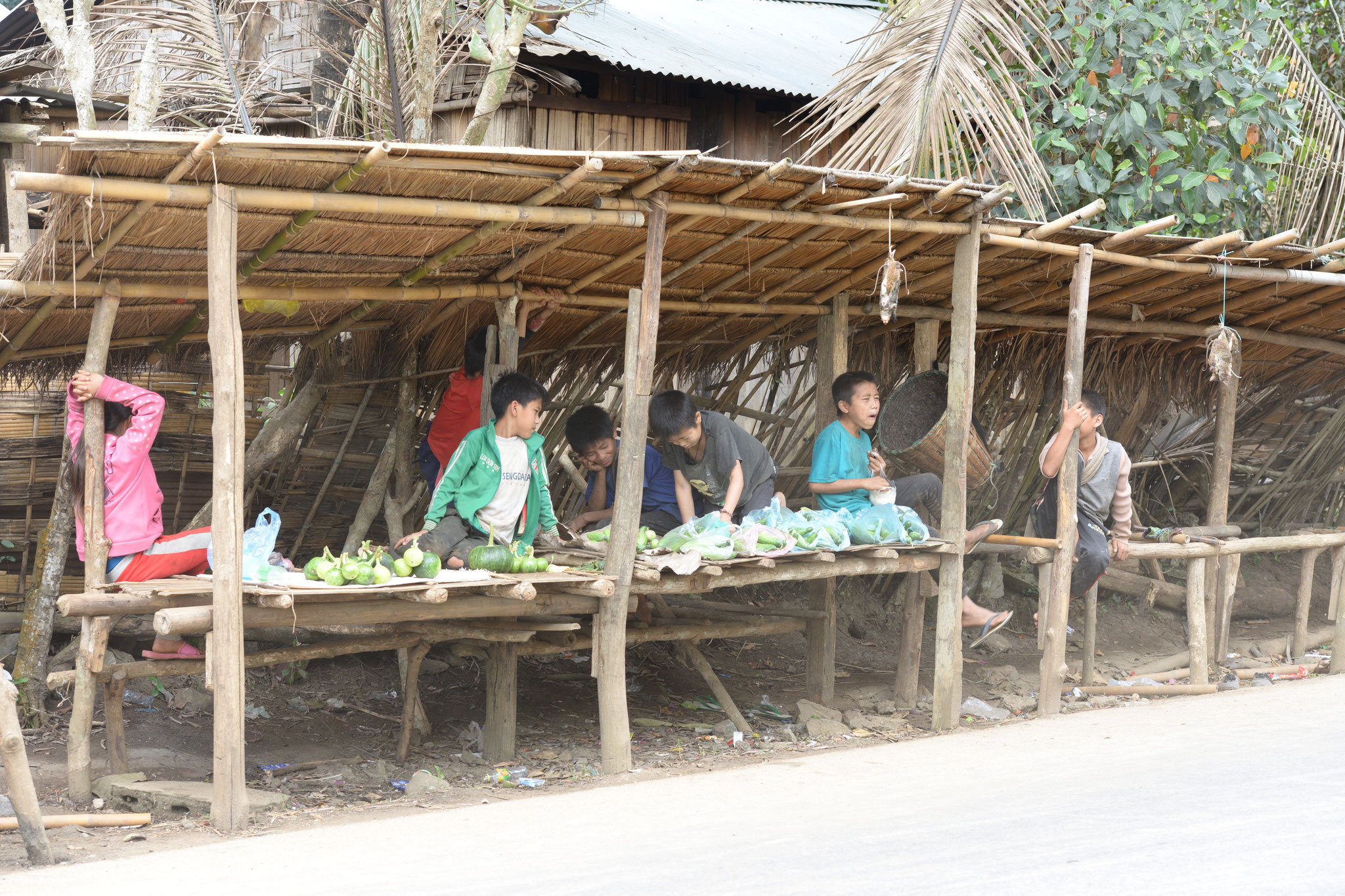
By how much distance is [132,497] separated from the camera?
5.45 metres

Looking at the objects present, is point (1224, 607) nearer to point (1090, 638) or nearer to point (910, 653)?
point (1090, 638)

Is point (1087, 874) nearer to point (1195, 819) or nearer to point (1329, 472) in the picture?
point (1195, 819)

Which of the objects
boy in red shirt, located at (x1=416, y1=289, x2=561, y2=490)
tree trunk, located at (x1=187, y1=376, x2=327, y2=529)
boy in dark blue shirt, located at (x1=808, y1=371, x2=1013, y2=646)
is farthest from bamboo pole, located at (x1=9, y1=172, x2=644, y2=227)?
tree trunk, located at (x1=187, y1=376, x2=327, y2=529)

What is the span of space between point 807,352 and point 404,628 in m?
3.59

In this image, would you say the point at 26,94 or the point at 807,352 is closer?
the point at 807,352

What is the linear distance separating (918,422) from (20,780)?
17.4 feet

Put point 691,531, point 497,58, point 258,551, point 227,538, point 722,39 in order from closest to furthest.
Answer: point 227,538 < point 258,551 < point 691,531 < point 497,58 < point 722,39

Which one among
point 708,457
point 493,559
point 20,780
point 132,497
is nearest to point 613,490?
point 708,457

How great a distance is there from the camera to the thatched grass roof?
4328 mm

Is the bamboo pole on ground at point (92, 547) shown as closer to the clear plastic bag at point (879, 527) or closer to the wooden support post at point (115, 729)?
the wooden support post at point (115, 729)

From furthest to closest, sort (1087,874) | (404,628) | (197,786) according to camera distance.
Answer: (404,628)
(197,786)
(1087,874)

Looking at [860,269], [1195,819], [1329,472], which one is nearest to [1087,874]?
[1195,819]

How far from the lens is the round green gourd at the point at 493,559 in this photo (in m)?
5.18

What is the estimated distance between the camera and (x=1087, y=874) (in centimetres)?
370
